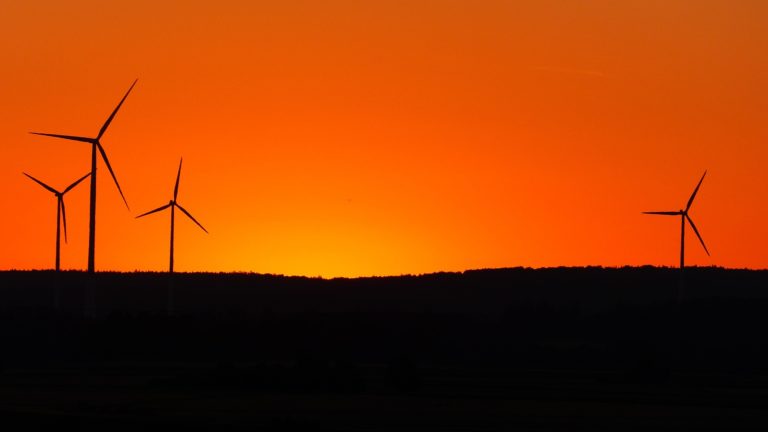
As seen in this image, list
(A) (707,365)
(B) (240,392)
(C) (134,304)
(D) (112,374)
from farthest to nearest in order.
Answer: (C) (134,304) < (A) (707,365) < (D) (112,374) < (B) (240,392)

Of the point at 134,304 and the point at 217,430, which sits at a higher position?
the point at 134,304

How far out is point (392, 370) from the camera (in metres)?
85.4

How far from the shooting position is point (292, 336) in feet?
404

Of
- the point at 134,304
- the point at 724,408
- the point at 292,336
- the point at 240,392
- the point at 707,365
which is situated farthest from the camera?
the point at 134,304

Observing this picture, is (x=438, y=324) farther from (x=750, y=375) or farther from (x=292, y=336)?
(x=750, y=375)

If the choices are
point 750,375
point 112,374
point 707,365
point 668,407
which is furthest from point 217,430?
point 707,365

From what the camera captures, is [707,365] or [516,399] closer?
[516,399]

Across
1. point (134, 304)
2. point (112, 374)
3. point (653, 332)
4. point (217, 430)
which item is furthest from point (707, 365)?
point (134, 304)

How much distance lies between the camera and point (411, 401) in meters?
76.8

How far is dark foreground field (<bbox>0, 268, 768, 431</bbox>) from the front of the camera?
224 feet

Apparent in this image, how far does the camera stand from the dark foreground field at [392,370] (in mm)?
68312

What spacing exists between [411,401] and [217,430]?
57.5 ft

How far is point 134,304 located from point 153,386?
372 feet

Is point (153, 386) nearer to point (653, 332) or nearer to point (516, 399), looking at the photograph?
point (516, 399)
